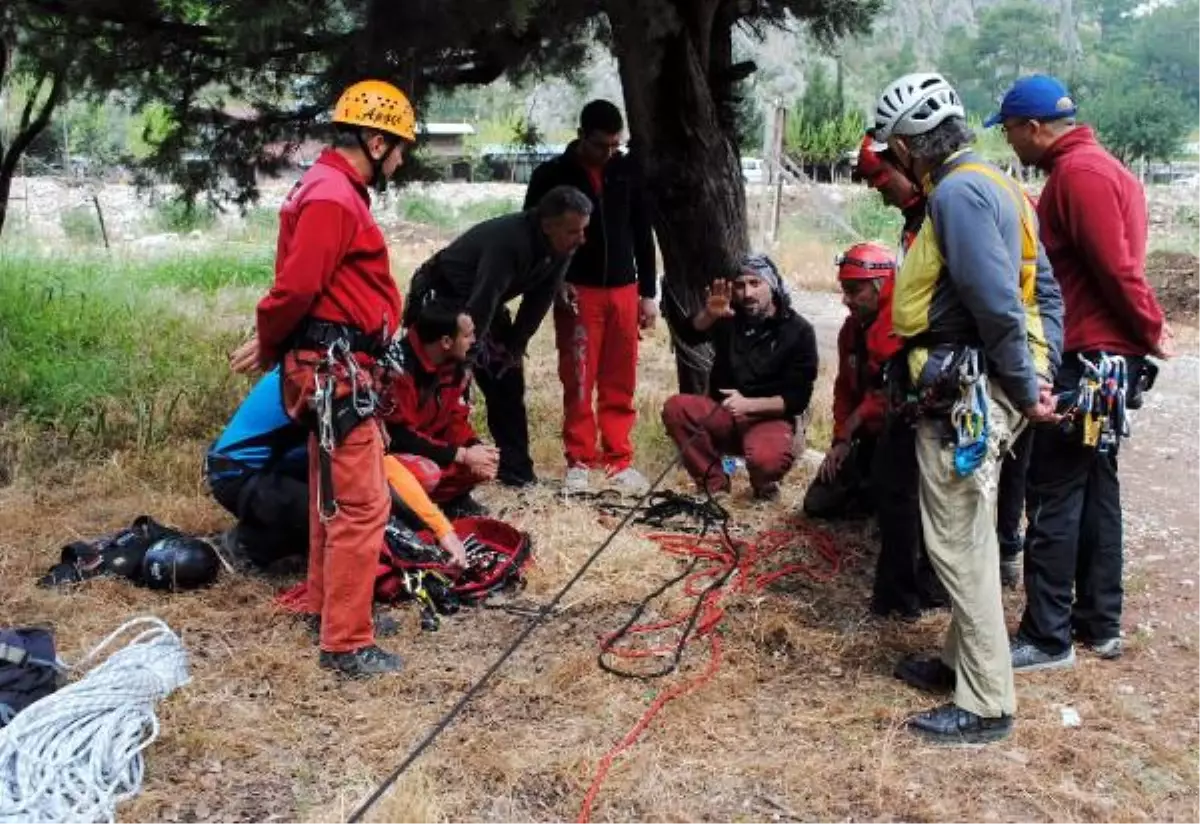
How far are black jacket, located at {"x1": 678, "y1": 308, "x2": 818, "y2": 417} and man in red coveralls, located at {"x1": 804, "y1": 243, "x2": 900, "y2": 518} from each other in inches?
9.9

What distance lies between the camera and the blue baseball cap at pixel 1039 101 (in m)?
3.75

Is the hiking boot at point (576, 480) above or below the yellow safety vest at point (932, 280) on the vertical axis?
below

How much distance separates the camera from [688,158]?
6164 mm

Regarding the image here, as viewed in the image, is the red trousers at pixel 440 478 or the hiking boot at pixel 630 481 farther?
the hiking boot at pixel 630 481

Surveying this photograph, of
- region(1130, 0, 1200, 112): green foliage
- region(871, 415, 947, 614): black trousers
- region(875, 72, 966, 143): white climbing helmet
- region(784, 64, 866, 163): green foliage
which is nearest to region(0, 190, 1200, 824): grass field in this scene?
region(871, 415, 947, 614): black trousers

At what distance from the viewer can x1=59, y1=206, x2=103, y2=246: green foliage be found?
21.6 metres

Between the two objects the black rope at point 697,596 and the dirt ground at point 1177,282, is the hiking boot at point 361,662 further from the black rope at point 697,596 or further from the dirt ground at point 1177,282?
the dirt ground at point 1177,282

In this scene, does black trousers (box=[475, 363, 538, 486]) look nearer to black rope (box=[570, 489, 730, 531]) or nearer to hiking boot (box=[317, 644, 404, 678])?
black rope (box=[570, 489, 730, 531])

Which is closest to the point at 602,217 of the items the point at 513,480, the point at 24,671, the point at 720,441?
the point at 720,441

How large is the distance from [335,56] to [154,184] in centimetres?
204

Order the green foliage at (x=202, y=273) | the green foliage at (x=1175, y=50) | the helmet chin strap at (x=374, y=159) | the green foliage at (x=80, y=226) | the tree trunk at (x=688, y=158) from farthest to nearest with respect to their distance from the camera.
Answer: the green foliage at (x=1175, y=50)
the green foliage at (x=80, y=226)
the green foliage at (x=202, y=273)
the tree trunk at (x=688, y=158)
the helmet chin strap at (x=374, y=159)

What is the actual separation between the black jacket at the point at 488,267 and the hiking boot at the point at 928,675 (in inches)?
92.8

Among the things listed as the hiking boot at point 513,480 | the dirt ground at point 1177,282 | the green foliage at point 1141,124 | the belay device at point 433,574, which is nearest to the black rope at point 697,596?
the belay device at point 433,574

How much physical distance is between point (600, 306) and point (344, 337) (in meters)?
2.37
